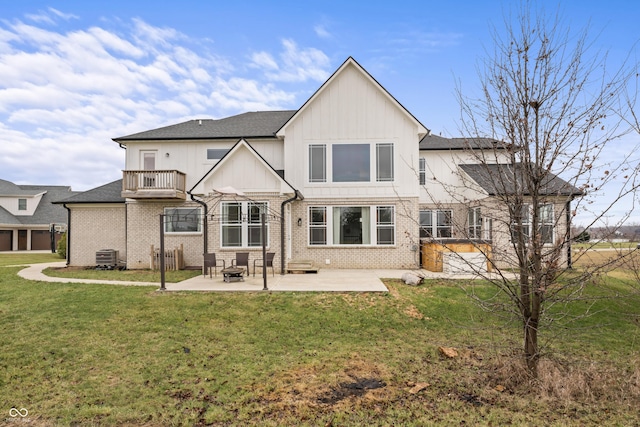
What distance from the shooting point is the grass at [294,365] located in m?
4.18

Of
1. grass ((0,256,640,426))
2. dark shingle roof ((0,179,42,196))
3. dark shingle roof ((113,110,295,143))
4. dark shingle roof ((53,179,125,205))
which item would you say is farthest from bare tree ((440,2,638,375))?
dark shingle roof ((0,179,42,196))

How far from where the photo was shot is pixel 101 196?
17781mm

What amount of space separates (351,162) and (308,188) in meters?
2.33

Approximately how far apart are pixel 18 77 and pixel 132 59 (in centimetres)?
494

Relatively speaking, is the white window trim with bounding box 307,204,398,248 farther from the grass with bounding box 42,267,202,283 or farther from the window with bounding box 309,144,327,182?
the grass with bounding box 42,267,202,283

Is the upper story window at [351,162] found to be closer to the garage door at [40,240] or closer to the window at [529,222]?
the window at [529,222]

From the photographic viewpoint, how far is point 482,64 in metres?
4.90

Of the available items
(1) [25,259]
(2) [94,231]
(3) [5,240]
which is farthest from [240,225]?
(3) [5,240]

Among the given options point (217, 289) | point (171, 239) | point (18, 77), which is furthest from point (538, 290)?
point (18, 77)

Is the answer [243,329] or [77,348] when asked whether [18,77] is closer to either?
[77,348]

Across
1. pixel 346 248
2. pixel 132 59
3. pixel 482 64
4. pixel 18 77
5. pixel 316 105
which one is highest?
pixel 132 59

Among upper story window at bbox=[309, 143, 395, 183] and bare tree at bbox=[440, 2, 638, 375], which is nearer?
bare tree at bbox=[440, 2, 638, 375]

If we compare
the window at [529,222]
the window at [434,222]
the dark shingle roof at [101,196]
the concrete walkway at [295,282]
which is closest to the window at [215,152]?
the dark shingle roof at [101,196]

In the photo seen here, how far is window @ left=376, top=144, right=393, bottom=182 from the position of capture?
51.4ft
